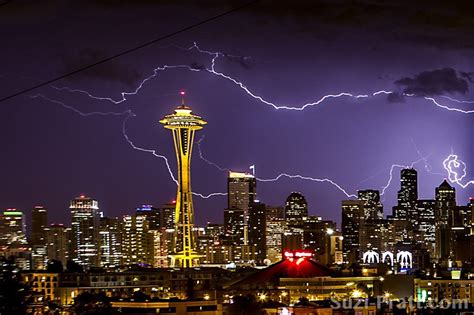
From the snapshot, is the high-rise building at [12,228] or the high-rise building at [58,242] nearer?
the high-rise building at [12,228]

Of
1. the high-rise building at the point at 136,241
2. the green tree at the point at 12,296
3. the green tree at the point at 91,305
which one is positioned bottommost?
the green tree at the point at 91,305

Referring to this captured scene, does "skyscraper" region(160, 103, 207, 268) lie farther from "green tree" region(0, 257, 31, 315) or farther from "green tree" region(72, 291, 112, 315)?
"green tree" region(0, 257, 31, 315)

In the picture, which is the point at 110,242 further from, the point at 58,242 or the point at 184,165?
the point at 184,165

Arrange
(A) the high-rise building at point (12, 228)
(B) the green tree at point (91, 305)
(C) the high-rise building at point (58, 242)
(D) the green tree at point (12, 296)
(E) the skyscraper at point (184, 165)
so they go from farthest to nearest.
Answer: (C) the high-rise building at point (58, 242), (A) the high-rise building at point (12, 228), (E) the skyscraper at point (184, 165), (B) the green tree at point (91, 305), (D) the green tree at point (12, 296)

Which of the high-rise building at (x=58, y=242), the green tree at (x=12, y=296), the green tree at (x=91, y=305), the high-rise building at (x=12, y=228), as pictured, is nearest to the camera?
the green tree at (x=12, y=296)

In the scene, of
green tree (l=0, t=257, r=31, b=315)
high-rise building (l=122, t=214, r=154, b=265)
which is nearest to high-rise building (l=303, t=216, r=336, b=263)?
high-rise building (l=122, t=214, r=154, b=265)

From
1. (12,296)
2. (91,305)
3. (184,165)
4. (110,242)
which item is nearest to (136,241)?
(110,242)

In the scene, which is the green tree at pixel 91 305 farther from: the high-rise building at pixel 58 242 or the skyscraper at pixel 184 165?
the high-rise building at pixel 58 242

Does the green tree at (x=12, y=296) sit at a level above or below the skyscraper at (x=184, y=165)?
below

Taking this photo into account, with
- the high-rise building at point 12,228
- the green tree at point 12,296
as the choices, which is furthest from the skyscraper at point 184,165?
the green tree at point 12,296
